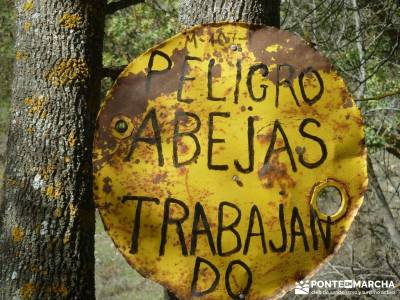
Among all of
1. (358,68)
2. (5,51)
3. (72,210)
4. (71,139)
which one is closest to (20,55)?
(71,139)

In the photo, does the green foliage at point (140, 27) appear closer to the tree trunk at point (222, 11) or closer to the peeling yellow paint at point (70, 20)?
the peeling yellow paint at point (70, 20)

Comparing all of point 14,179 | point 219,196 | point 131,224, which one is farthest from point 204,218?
point 14,179

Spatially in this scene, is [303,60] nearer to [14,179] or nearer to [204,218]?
[204,218]

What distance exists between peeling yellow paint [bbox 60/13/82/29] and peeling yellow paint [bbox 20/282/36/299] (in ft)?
3.77

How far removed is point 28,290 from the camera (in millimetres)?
2320

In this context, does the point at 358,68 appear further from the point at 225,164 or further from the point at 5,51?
the point at 5,51

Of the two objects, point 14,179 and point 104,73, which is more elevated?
point 104,73

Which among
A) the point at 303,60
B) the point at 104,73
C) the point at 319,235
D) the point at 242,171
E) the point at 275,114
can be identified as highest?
the point at 104,73

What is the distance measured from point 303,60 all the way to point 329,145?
229mm

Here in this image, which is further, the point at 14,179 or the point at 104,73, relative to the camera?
the point at 104,73

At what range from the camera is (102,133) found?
4.28ft

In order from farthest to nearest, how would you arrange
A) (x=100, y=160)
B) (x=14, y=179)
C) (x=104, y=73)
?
(x=104, y=73)
(x=14, y=179)
(x=100, y=160)

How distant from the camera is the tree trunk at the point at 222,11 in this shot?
160 centimetres
